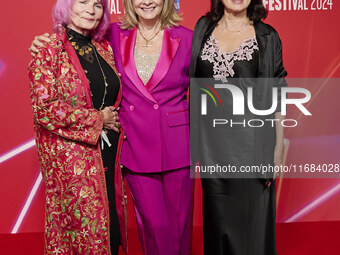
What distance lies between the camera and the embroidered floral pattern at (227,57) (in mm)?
1991

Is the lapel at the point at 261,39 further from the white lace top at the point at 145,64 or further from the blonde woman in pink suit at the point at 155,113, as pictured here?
the white lace top at the point at 145,64

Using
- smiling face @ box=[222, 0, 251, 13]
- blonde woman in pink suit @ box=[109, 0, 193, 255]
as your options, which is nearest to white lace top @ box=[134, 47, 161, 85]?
blonde woman in pink suit @ box=[109, 0, 193, 255]

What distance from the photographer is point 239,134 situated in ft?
6.79

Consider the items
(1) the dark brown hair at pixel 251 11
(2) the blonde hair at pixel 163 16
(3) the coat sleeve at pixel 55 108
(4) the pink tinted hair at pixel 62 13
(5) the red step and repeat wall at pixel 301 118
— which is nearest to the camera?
(3) the coat sleeve at pixel 55 108

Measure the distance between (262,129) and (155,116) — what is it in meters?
0.52

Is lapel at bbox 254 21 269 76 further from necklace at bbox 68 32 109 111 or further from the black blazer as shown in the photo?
necklace at bbox 68 32 109 111

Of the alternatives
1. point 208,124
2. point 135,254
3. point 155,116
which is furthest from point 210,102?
point 135,254

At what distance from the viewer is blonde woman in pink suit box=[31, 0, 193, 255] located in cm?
210

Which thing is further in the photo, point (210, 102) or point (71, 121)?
point (210, 102)

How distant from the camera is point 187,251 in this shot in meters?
2.39

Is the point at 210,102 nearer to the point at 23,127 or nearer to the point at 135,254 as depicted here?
the point at 135,254

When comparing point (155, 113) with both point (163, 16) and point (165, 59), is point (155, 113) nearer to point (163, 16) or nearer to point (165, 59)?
point (165, 59)

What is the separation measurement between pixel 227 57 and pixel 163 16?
44 cm

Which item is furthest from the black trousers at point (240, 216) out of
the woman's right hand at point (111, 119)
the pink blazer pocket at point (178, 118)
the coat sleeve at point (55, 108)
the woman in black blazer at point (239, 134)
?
the coat sleeve at point (55, 108)
